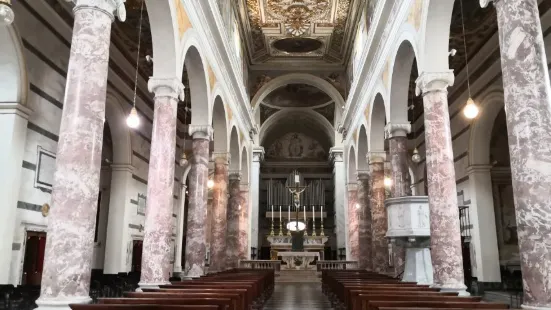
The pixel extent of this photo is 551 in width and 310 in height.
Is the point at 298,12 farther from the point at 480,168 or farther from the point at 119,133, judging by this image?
the point at 480,168

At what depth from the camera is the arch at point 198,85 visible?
432 inches

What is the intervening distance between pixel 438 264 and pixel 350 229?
12229 mm

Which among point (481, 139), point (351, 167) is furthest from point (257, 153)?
point (481, 139)

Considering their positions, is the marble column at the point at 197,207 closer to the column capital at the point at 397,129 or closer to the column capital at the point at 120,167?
the column capital at the point at 120,167

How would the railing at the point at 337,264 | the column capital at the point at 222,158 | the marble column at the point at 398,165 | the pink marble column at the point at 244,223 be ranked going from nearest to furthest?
the marble column at the point at 398,165, the column capital at the point at 222,158, the railing at the point at 337,264, the pink marble column at the point at 244,223

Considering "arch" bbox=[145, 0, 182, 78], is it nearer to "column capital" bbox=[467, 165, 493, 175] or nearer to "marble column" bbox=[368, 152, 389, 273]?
"marble column" bbox=[368, 152, 389, 273]

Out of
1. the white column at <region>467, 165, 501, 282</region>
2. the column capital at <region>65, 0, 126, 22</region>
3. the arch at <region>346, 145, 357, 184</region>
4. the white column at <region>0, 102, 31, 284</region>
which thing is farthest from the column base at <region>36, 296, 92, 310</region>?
the arch at <region>346, 145, 357, 184</region>

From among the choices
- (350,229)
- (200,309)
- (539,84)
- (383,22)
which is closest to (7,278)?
(200,309)

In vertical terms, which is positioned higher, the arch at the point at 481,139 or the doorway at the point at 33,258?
the arch at the point at 481,139

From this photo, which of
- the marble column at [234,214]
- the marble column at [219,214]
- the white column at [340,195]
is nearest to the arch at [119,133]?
the marble column at [219,214]

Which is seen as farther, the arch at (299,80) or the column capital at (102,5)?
the arch at (299,80)

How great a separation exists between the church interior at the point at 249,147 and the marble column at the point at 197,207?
6 centimetres

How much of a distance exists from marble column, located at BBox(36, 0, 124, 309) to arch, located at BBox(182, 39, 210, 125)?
5078mm

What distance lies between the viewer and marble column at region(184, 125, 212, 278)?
1089 cm
